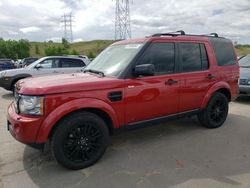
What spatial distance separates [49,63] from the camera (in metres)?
11.4

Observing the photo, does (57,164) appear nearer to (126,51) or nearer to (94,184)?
(94,184)

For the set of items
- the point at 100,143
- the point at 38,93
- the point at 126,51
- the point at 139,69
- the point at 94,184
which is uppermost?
the point at 126,51

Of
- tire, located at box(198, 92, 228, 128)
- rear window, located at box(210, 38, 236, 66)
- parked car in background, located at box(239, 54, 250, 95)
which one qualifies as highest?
rear window, located at box(210, 38, 236, 66)

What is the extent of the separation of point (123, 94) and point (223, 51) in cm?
292

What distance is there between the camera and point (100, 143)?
13.5ft

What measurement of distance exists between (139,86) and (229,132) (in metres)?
2.46

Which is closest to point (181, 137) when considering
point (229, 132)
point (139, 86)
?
point (229, 132)

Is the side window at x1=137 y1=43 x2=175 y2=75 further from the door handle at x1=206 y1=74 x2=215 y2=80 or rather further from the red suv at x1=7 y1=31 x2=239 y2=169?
the door handle at x1=206 y1=74 x2=215 y2=80

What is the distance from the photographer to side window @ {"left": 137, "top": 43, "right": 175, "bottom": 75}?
4.65m

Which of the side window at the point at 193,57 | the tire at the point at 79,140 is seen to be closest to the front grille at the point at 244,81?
the side window at the point at 193,57

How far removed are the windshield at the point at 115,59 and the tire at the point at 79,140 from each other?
88 cm

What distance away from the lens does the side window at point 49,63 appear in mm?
11352

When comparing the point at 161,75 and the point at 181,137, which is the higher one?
the point at 161,75

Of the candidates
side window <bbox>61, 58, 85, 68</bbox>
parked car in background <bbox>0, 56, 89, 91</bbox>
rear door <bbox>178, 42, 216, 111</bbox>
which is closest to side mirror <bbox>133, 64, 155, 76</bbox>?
rear door <bbox>178, 42, 216, 111</bbox>
